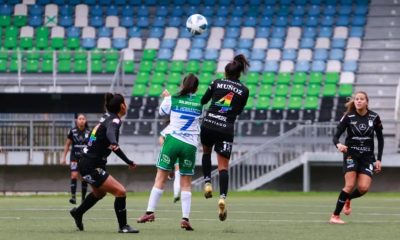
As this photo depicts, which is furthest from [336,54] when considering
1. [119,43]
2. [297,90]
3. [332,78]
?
[119,43]

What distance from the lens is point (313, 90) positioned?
3794 centimetres

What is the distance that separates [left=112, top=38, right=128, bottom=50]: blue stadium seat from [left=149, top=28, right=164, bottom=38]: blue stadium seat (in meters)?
1.03

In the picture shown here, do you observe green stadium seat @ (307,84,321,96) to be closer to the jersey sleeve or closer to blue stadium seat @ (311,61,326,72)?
blue stadium seat @ (311,61,326,72)

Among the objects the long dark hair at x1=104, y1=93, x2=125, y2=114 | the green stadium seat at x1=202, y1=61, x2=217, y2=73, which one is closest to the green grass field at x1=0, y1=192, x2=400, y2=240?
the long dark hair at x1=104, y1=93, x2=125, y2=114

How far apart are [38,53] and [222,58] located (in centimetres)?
638

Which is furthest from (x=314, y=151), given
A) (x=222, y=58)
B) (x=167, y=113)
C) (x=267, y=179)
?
(x=167, y=113)

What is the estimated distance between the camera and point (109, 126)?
14086 millimetres

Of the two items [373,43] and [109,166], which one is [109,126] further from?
[373,43]

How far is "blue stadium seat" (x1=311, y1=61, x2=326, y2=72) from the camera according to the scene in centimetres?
3931

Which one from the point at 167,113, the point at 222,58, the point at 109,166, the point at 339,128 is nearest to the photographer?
the point at 167,113

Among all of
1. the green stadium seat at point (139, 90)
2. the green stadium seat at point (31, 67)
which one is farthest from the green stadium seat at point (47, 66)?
the green stadium seat at point (139, 90)

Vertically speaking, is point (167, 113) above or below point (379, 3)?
below

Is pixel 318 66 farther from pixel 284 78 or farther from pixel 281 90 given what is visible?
pixel 281 90

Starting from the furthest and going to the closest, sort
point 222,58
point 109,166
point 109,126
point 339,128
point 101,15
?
1. point 101,15
2. point 222,58
3. point 109,166
4. point 339,128
5. point 109,126
